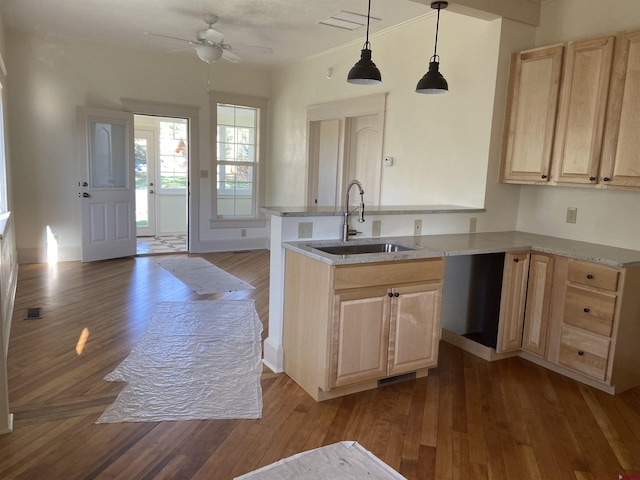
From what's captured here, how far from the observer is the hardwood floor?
6.89 feet

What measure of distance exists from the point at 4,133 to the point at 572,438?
5702 millimetres

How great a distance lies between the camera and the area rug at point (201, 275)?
5.07 m

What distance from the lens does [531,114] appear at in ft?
11.7

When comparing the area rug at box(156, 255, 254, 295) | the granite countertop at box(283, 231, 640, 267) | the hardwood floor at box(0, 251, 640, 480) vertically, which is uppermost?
the granite countertop at box(283, 231, 640, 267)

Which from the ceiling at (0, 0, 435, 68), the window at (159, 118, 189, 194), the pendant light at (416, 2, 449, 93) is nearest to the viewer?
the pendant light at (416, 2, 449, 93)

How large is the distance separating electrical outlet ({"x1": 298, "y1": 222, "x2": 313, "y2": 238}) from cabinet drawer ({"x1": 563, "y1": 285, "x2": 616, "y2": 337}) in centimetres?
176

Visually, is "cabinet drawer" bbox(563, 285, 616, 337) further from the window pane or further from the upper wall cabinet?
the window pane

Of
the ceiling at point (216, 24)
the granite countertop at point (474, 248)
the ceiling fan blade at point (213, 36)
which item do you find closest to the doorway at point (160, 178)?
the ceiling at point (216, 24)

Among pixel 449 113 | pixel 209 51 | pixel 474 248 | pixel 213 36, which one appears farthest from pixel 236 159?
pixel 474 248

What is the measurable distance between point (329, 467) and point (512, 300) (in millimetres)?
1902

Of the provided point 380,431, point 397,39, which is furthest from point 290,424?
point 397,39

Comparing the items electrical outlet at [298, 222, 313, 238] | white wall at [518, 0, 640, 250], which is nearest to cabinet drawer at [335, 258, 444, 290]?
electrical outlet at [298, 222, 313, 238]

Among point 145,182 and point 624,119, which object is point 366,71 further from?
point 145,182

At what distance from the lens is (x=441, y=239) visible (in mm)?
3430
